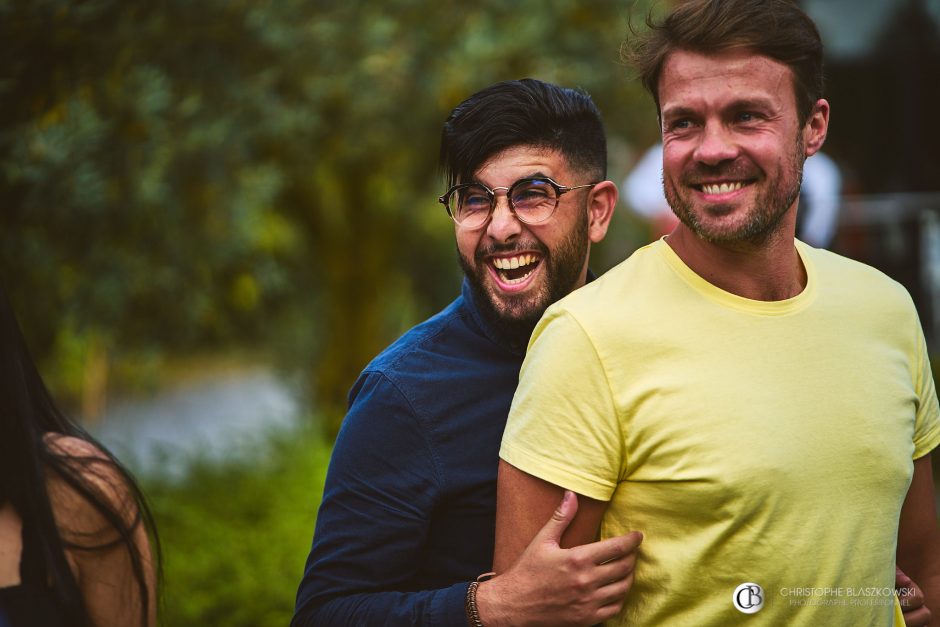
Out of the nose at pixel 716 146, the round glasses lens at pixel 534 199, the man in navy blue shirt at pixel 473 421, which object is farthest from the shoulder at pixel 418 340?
the nose at pixel 716 146

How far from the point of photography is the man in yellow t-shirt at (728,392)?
76.5 inches

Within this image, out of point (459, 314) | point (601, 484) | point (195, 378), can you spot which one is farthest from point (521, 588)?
point (195, 378)

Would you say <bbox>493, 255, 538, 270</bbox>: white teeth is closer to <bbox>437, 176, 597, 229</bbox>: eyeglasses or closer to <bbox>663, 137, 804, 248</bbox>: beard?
<bbox>437, 176, 597, 229</bbox>: eyeglasses

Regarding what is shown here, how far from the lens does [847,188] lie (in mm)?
7484

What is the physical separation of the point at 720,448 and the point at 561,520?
329mm

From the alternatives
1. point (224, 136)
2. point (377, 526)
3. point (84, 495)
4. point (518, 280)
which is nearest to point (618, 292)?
point (518, 280)

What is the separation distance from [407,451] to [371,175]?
626cm

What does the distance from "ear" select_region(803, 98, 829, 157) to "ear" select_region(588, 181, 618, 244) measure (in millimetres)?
511

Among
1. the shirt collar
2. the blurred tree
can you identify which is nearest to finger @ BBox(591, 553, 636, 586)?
the shirt collar

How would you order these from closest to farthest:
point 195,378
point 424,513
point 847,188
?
point 424,513 < point 847,188 < point 195,378

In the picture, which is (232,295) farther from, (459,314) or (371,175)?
(459,314)

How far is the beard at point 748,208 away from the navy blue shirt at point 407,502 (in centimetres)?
57

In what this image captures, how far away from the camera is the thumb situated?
196cm

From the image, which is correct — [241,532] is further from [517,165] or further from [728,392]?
[728,392]
